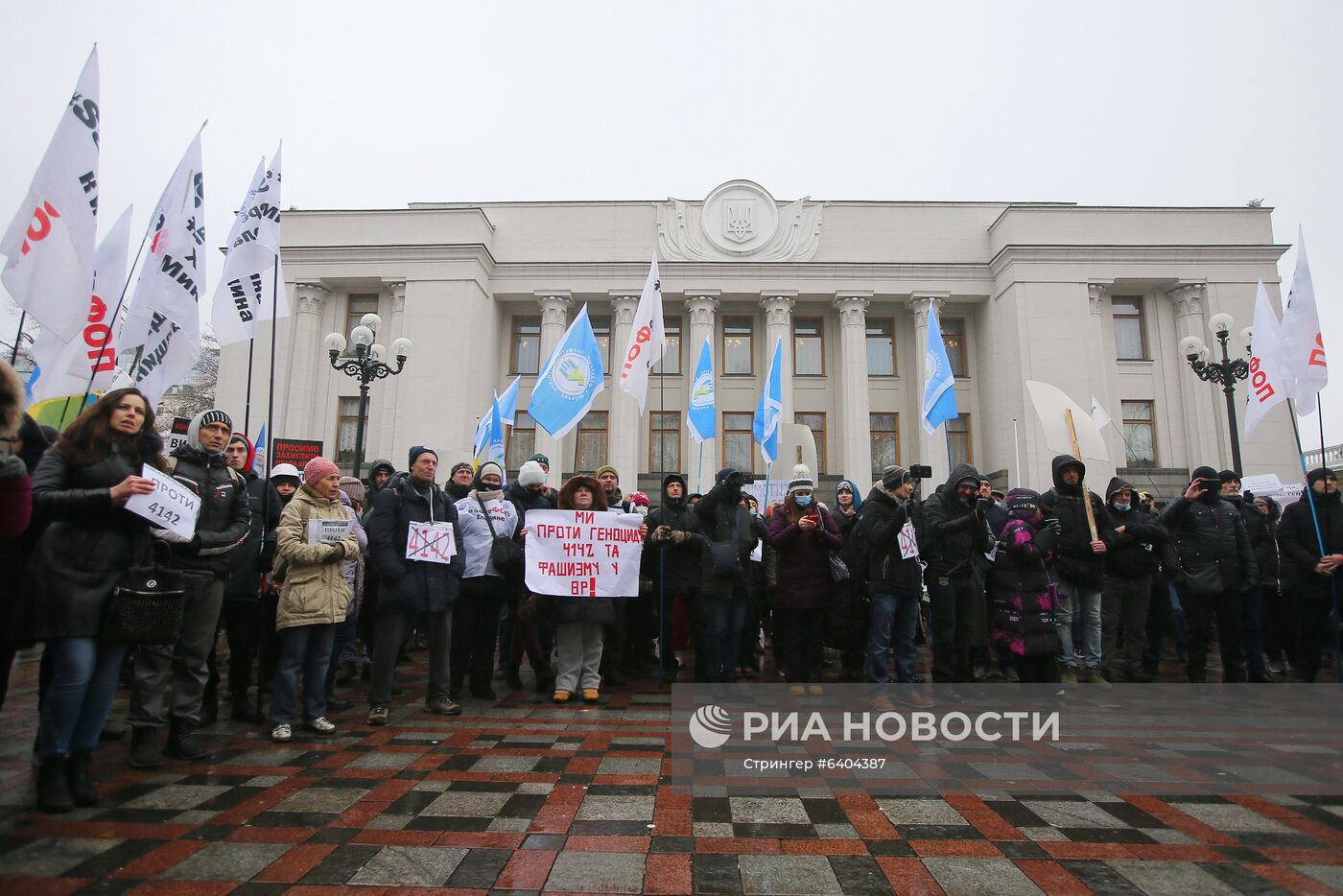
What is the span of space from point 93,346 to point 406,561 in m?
3.10

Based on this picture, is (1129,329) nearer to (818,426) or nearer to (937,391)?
(818,426)

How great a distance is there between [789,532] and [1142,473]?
2441 cm

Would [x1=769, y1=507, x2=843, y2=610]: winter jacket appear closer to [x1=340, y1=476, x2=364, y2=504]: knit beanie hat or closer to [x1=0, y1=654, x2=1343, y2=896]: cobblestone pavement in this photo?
[x1=0, y1=654, x2=1343, y2=896]: cobblestone pavement

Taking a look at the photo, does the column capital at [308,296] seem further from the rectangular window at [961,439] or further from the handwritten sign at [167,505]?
the handwritten sign at [167,505]

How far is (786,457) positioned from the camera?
10000 mm

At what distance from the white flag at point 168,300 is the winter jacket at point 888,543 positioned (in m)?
5.56

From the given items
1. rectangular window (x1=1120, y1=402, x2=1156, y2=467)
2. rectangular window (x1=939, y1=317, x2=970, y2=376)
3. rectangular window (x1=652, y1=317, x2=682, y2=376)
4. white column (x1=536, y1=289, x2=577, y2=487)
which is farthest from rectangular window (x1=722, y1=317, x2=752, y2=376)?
rectangular window (x1=1120, y1=402, x2=1156, y2=467)

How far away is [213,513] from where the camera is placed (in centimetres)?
432

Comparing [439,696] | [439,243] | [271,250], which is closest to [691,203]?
[439,243]

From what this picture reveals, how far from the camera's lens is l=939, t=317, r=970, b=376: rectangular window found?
90.3ft

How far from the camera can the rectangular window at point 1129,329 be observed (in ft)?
86.9

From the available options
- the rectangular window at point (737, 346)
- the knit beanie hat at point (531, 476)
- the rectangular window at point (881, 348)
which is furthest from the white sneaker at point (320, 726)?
the rectangular window at point (881, 348)

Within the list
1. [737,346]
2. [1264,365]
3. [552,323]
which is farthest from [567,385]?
[737,346]

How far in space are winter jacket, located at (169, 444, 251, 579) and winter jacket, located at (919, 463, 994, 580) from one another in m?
5.14
